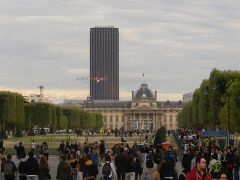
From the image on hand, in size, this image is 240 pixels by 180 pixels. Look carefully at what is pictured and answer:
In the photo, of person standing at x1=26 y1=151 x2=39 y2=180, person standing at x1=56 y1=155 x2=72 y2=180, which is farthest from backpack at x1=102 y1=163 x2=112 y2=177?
person standing at x1=26 y1=151 x2=39 y2=180

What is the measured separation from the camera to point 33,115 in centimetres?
13638

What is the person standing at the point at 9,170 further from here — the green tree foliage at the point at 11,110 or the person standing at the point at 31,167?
the green tree foliage at the point at 11,110

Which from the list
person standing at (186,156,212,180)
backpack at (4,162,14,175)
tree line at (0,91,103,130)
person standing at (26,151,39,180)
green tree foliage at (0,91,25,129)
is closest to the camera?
person standing at (186,156,212,180)

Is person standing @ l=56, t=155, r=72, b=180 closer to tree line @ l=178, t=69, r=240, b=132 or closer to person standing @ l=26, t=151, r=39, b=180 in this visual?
person standing @ l=26, t=151, r=39, b=180

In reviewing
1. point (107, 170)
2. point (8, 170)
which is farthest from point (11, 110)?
point (107, 170)

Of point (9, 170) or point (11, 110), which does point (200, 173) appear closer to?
point (9, 170)

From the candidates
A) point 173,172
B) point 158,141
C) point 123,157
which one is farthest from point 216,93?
point 173,172

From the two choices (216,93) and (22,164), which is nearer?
(22,164)

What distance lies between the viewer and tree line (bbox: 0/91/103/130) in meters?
116

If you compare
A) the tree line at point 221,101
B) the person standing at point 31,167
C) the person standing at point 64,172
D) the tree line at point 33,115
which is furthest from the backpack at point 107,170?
the tree line at point 33,115

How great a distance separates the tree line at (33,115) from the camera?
116188 millimetres

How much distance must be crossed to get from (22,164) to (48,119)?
379ft

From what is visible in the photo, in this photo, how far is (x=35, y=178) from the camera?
25375 millimetres

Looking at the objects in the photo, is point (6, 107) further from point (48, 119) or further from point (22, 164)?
point (22, 164)
